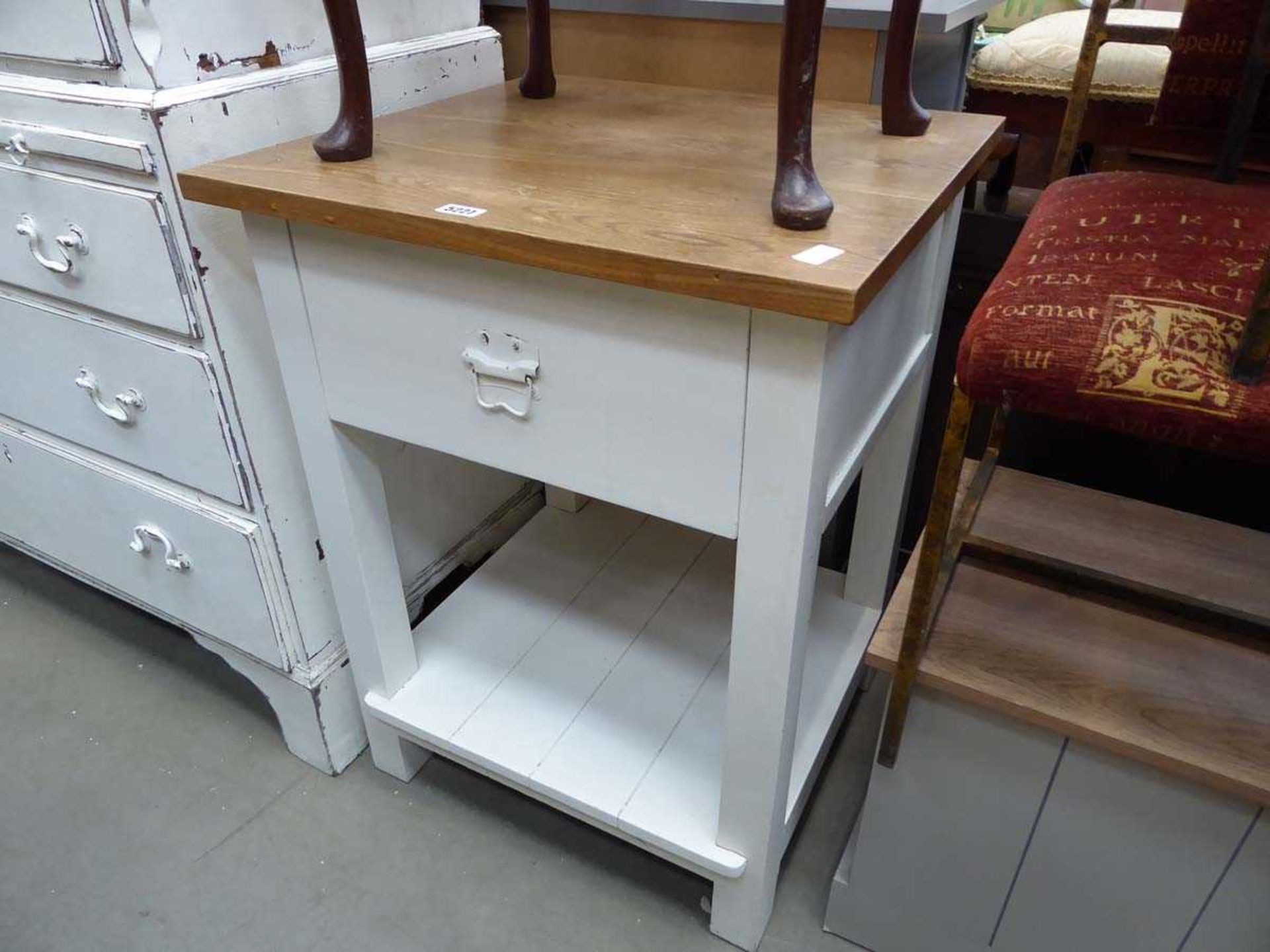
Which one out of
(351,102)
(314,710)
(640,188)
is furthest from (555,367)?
(314,710)

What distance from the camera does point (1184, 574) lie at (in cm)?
84

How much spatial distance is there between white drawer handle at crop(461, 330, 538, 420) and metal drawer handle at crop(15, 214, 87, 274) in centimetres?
45

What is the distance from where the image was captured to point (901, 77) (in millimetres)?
787

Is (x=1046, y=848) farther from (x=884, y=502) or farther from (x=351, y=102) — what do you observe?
(x=351, y=102)

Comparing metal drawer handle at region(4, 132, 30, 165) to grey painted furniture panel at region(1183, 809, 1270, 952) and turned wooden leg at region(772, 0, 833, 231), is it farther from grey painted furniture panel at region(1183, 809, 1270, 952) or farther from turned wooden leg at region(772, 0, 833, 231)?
grey painted furniture panel at region(1183, 809, 1270, 952)

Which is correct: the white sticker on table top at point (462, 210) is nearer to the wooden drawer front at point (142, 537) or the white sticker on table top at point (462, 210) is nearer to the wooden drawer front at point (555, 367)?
the wooden drawer front at point (555, 367)

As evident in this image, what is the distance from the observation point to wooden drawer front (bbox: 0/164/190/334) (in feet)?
2.65

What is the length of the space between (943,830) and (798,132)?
0.61 meters

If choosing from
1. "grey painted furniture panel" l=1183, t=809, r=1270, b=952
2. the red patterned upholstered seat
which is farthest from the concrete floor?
the red patterned upholstered seat

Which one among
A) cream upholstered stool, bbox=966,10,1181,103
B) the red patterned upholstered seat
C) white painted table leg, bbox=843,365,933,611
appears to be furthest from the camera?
cream upholstered stool, bbox=966,10,1181,103

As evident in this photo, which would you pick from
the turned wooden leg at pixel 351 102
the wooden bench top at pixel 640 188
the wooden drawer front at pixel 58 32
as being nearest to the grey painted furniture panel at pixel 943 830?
the wooden bench top at pixel 640 188

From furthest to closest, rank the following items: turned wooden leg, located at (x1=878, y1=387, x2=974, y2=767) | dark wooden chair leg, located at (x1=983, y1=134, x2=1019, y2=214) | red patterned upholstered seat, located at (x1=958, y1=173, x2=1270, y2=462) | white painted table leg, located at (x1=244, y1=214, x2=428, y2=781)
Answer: dark wooden chair leg, located at (x1=983, y1=134, x2=1019, y2=214), white painted table leg, located at (x1=244, y1=214, x2=428, y2=781), turned wooden leg, located at (x1=878, y1=387, x2=974, y2=767), red patterned upholstered seat, located at (x1=958, y1=173, x2=1270, y2=462)

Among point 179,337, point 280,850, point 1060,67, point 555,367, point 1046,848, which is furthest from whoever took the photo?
point 1060,67

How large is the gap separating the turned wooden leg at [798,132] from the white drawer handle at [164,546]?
80 cm
